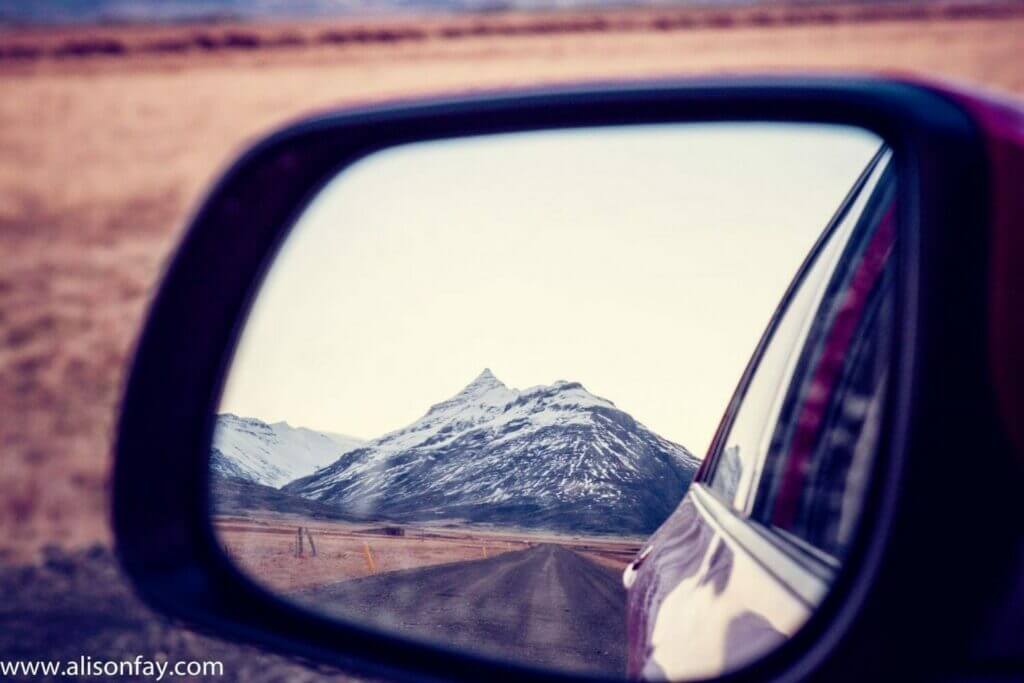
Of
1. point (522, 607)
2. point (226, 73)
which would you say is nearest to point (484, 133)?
point (522, 607)

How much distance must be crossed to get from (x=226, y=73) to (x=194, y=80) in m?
0.59

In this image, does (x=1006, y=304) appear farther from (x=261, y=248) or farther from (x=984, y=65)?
(x=984, y=65)

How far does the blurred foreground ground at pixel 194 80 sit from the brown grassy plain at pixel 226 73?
3 cm

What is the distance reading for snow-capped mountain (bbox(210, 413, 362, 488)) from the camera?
176 cm

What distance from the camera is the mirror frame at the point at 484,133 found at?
3.17ft

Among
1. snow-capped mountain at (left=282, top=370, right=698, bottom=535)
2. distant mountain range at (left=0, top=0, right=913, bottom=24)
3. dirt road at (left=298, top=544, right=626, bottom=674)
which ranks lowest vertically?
dirt road at (left=298, top=544, right=626, bottom=674)

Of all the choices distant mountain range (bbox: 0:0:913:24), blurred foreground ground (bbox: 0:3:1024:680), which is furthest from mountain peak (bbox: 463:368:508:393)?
distant mountain range (bbox: 0:0:913:24)

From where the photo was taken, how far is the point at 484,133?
1767 millimetres

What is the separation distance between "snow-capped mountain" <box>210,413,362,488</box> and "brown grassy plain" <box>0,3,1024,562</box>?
33.3 ft

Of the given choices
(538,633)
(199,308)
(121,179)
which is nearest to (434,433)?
(199,308)

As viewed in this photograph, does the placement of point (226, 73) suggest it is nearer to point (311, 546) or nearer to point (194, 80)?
point (194, 80)

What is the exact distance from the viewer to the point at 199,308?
169 centimetres

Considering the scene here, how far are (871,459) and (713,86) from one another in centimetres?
64

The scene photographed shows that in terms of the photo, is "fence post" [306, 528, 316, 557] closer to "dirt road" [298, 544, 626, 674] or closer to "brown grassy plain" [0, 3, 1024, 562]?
"dirt road" [298, 544, 626, 674]
